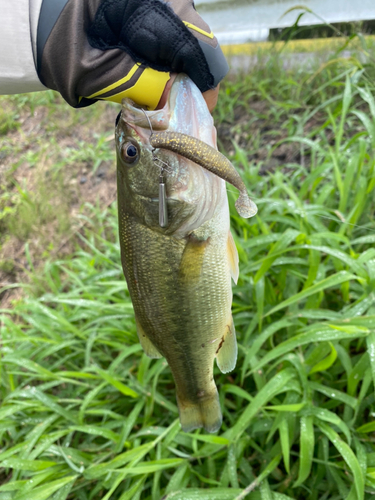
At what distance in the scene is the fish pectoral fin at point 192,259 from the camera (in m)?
1.36

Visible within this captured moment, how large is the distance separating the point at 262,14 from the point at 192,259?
4.22 m

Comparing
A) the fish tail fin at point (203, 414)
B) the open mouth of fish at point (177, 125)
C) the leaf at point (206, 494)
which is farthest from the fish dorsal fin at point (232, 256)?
the leaf at point (206, 494)

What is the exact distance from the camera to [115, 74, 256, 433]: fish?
1266 millimetres

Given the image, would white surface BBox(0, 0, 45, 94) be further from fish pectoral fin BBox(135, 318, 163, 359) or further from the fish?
fish pectoral fin BBox(135, 318, 163, 359)

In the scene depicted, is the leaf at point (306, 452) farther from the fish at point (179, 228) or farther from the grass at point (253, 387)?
the fish at point (179, 228)

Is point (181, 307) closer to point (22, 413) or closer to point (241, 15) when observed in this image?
point (22, 413)

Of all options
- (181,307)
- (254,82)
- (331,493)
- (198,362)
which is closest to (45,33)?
(181,307)

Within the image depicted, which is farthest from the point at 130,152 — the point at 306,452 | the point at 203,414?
the point at 306,452

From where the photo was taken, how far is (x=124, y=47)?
1.33 m

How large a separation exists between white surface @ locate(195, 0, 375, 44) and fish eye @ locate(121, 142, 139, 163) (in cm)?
339

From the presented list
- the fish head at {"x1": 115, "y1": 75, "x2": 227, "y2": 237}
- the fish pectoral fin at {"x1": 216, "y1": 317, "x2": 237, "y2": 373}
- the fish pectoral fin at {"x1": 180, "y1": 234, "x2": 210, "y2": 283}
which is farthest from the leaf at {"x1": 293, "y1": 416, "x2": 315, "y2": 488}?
the fish head at {"x1": 115, "y1": 75, "x2": 227, "y2": 237}

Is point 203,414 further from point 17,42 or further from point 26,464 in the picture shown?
point 17,42

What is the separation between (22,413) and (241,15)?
196 inches

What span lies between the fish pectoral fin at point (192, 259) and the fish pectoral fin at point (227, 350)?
0.33 meters
